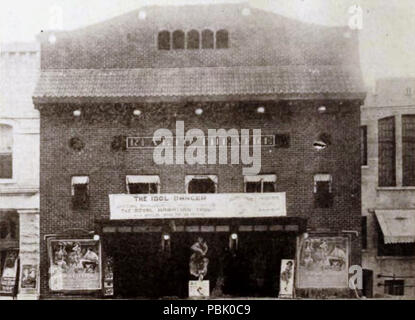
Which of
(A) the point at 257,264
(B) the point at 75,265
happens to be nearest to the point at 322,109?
(A) the point at 257,264

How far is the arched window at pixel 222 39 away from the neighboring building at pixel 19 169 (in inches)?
169

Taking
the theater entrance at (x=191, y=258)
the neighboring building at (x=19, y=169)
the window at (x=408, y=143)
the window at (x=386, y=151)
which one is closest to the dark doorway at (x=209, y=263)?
the theater entrance at (x=191, y=258)

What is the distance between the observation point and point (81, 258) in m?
13.9

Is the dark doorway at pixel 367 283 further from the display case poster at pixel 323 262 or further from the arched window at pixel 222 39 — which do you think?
the arched window at pixel 222 39

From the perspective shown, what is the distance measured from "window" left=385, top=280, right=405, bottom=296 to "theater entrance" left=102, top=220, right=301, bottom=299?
2313 millimetres

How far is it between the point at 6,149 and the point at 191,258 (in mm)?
5162

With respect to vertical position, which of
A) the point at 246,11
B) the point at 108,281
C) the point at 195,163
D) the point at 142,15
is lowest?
the point at 108,281

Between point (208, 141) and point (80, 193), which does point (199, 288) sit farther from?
point (80, 193)

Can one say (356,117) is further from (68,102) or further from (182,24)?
(68,102)

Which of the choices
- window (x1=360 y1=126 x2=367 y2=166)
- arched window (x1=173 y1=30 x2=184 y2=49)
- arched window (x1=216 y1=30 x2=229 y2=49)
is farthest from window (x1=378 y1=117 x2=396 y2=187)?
arched window (x1=173 y1=30 x2=184 y2=49)

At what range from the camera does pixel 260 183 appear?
1383 cm

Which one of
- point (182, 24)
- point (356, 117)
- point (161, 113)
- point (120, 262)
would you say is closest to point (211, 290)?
point (120, 262)

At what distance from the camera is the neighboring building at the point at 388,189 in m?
13.6

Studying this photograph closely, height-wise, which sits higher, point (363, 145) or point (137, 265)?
point (363, 145)
